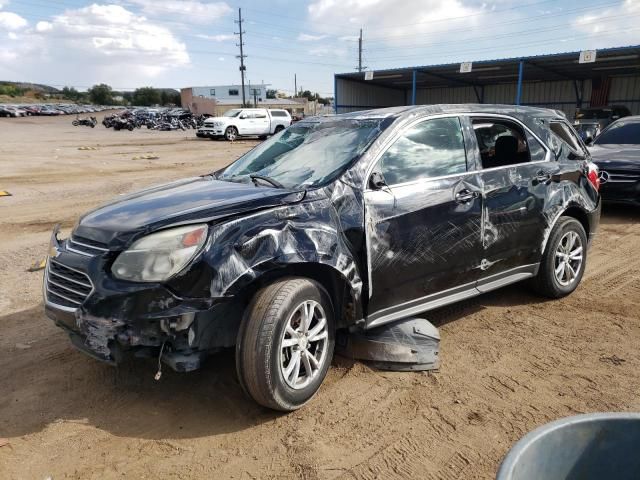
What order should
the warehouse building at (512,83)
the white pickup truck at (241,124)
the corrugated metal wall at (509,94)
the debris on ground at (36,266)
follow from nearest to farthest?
the debris on ground at (36,266) → the warehouse building at (512,83) → the white pickup truck at (241,124) → the corrugated metal wall at (509,94)

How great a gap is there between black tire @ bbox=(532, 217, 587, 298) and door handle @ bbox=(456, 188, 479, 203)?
1.17m

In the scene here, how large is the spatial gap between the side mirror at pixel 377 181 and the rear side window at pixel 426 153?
8 cm

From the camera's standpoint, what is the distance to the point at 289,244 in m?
3.12

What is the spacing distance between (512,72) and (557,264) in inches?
1103

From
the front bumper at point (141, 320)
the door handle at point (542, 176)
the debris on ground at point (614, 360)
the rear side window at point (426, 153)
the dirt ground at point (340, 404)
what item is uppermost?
the rear side window at point (426, 153)

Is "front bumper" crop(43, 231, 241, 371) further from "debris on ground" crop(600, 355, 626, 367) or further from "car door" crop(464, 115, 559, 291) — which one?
"debris on ground" crop(600, 355, 626, 367)

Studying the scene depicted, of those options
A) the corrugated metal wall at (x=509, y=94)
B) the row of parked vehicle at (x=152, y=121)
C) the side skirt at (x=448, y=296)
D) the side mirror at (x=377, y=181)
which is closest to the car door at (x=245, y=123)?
the corrugated metal wall at (x=509, y=94)

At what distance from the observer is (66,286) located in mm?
3197

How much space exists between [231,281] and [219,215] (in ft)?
1.35

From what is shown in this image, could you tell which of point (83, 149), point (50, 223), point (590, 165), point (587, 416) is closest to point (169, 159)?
point (83, 149)

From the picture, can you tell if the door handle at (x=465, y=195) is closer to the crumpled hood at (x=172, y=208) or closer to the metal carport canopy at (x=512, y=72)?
the crumpled hood at (x=172, y=208)

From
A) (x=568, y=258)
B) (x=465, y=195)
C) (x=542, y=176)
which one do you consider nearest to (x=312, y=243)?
(x=465, y=195)

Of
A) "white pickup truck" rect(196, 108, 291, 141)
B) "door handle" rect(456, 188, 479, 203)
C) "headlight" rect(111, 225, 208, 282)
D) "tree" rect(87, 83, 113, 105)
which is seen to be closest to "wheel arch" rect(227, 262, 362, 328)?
"headlight" rect(111, 225, 208, 282)

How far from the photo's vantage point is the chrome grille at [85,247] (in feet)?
10.2
